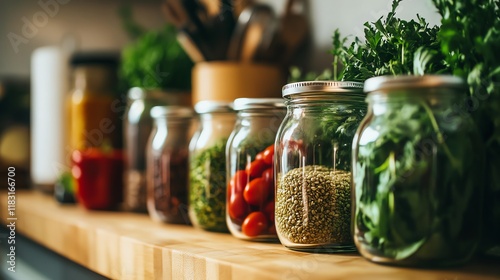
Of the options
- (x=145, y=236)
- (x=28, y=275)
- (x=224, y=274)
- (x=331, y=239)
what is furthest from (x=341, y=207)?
(x=28, y=275)

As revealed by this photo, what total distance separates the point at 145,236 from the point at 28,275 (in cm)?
56

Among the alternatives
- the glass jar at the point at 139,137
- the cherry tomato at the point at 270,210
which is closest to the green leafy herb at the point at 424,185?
the cherry tomato at the point at 270,210

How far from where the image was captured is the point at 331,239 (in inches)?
28.5

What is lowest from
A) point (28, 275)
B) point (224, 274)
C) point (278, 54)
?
point (28, 275)

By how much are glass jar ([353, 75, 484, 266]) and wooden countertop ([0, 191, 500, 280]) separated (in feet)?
0.09

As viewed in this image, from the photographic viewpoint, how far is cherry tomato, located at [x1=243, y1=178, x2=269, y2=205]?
841 mm

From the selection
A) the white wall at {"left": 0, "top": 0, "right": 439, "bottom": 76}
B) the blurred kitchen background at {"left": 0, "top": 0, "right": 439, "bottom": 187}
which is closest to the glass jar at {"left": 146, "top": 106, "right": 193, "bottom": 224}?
the blurred kitchen background at {"left": 0, "top": 0, "right": 439, "bottom": 187}

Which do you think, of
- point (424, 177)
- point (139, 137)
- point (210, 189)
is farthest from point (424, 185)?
point (139, 137)

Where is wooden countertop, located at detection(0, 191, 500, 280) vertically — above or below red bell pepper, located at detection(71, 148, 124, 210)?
below

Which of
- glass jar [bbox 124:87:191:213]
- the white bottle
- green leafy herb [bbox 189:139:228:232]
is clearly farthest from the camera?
the white bottle

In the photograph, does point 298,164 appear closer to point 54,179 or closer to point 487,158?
point 487,158

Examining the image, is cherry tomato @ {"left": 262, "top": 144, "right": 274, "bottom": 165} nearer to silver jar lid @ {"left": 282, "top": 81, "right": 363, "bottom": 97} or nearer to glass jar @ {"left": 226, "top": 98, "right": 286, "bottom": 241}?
glass jar @ {"left": 226, "top": 98, "right": 286, "bottom": 241}

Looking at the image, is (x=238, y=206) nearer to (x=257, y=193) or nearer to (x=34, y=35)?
(x=257, y=193)

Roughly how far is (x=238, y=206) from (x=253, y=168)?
0.20 feet
